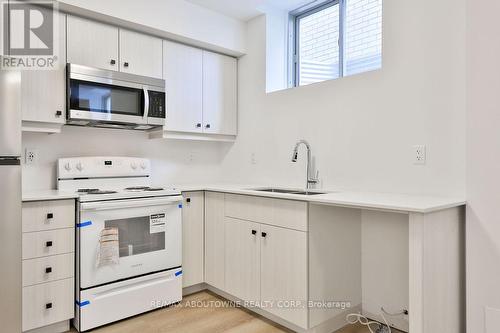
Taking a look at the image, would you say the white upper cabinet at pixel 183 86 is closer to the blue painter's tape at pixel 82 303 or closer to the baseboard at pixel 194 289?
the baseboard at pixel 194 289

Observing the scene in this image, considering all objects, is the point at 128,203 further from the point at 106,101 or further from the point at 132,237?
the point at 106,101

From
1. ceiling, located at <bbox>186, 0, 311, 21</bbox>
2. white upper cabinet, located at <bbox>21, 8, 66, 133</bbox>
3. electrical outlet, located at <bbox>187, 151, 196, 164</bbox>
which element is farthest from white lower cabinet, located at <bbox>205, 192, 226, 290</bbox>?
ceiling, located at <bbox>186, 0, 311, 21</bbox>

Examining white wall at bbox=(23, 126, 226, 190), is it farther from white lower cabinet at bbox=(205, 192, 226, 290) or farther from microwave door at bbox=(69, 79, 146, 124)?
white lower cabinet at bbox=(205, 192, 226, 290)

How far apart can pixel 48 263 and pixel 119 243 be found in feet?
1.40

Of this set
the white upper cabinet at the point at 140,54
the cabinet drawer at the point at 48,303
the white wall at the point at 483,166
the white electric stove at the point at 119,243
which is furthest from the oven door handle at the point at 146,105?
the white wall at the point at 483,166

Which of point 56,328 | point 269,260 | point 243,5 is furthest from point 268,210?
point 243,5

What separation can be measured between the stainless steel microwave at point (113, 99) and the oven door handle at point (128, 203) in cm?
65

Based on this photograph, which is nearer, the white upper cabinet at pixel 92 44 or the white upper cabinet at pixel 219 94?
the white upper cabinet at pixel 92 44

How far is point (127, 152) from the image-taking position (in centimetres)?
298

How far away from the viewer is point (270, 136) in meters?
3.07

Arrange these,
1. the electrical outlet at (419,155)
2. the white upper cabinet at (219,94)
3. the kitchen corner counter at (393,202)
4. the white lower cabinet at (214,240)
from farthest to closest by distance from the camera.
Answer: the white upper cabinet at (219,94) < the white lower cabinet at (214,240) < the electrical outlet at (419,155) < the kitchen corner counter at (393,202)

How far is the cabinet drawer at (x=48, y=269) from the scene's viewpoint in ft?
6.59

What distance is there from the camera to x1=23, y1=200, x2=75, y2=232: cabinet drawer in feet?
6.57

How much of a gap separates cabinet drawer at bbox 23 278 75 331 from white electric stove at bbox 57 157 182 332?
58 mm
